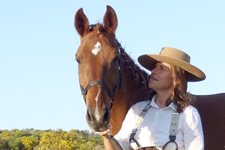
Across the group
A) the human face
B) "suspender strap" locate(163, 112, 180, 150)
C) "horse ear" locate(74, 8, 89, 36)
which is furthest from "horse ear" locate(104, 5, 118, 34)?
"suspender strap" locate(163, 112, 180, 150)

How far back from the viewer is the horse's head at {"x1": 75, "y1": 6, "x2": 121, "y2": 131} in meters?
4.21

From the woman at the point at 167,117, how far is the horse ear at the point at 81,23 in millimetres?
948

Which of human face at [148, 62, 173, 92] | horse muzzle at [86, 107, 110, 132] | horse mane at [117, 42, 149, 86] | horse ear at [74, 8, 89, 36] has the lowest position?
horse muzzle at [86, 107, 110, 132]

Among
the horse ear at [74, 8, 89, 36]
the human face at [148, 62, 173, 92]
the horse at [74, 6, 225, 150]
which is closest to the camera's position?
the horse at [74, 6, 225, 150]

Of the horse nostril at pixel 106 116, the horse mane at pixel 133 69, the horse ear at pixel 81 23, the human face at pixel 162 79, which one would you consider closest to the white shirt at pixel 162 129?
the human face at pixel 162 79

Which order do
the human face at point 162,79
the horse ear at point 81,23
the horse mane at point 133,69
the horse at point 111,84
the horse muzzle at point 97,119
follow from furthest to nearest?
the horse mane at point 133,69 → the horse ear at point 81,23 → the human face at point 162,79 → the horse at point 111,84 → the horse muzzle at point 97,119

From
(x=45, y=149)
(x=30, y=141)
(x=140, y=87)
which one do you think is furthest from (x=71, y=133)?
(x=140, y=87)

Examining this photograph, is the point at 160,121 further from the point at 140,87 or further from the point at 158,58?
the point at 140,87

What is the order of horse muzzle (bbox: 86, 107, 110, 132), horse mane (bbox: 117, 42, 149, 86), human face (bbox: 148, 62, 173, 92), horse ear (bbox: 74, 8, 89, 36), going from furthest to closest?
horse mane (bbox: 117, 42, 149, 86)
horse ear (bbox: 74, 8, 89, 36)
human face (bbox: 148, 62, 173, 92)
horse muzzle (bbox: 86, 107, 110, 132)

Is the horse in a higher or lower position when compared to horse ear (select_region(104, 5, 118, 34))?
lower

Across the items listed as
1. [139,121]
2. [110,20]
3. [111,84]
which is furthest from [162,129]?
[110,20]

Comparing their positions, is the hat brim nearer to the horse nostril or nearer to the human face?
the human face

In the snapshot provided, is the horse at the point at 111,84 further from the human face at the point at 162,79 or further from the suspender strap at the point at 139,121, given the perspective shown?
the human face at the point at 162,79

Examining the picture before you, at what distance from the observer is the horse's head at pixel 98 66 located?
4211 mm
